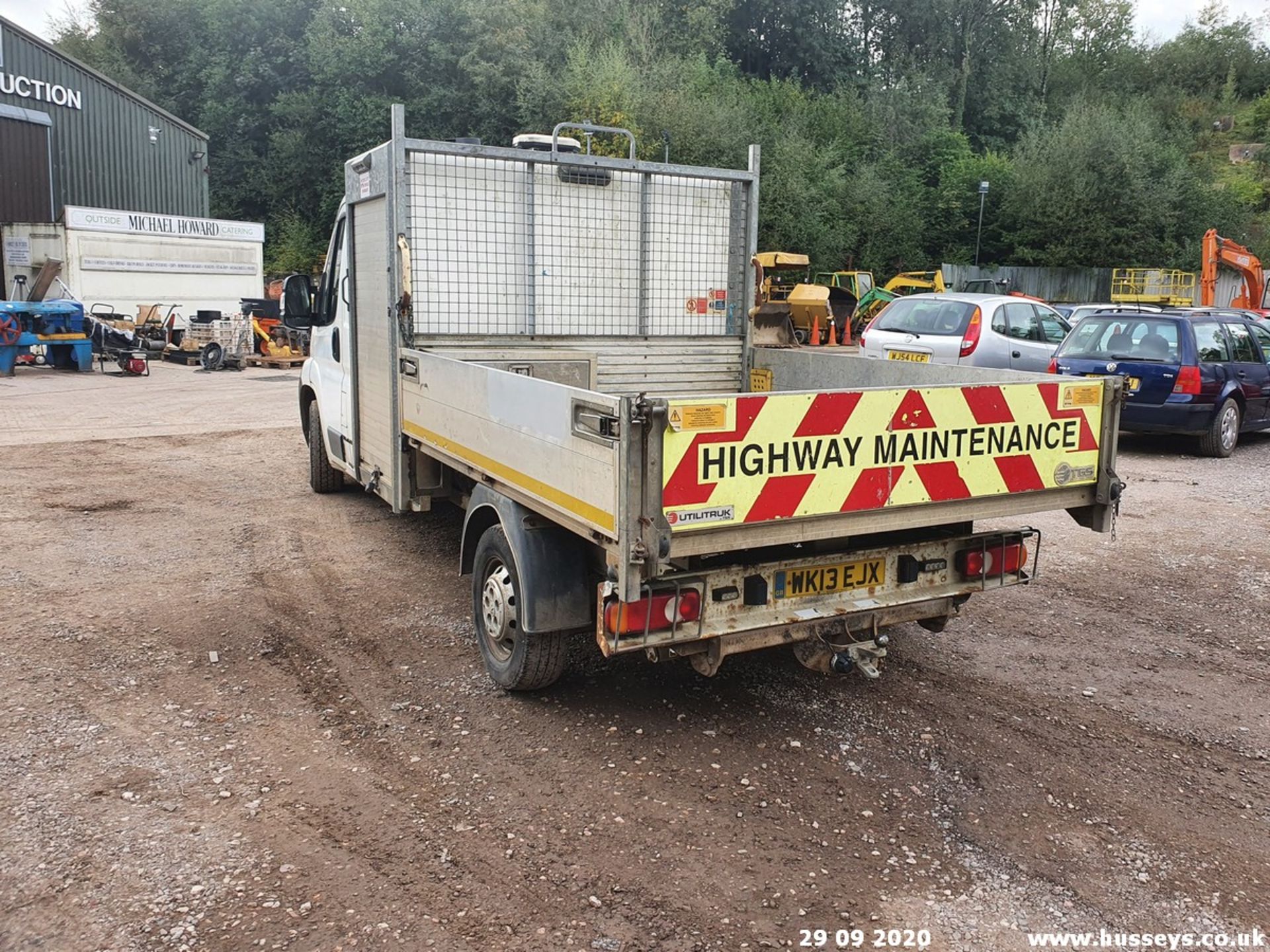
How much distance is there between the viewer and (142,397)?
1619 centimetres

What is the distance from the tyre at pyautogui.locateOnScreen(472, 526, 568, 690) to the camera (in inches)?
181

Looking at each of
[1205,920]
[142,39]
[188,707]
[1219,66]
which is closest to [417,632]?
A: [188,707]

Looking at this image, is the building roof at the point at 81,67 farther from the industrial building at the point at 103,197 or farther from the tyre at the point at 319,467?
the tyre at the point at 319,467

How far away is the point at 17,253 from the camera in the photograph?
938 inches

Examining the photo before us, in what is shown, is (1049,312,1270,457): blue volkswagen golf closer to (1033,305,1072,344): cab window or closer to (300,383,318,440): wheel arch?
(1033,305,1072,344): cab window

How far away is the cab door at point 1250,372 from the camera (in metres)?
11.7

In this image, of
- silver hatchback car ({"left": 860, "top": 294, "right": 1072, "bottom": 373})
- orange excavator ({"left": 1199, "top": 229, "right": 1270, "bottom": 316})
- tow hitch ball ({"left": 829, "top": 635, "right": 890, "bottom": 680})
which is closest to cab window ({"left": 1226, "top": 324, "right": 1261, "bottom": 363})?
silver hatchback car ({"left": 860, "top": 294, "right": 1072, "bottom": 373})

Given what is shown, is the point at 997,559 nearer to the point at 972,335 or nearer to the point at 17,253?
the point at 972,335

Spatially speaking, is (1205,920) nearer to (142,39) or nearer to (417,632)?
(417,632)

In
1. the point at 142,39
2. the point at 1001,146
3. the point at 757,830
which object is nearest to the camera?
the point at 757,830

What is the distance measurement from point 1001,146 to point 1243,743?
56.0m

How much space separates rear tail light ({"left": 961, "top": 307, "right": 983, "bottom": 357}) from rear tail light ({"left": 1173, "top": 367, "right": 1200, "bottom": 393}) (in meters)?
2.49

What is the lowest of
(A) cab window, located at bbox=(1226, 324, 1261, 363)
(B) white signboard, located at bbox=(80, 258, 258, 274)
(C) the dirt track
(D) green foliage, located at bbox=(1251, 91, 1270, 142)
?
(C) the dirt track

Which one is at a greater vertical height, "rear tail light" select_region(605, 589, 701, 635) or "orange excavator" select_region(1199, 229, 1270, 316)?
"orange excavator" select_region(1199, 229, 1270, 316)
